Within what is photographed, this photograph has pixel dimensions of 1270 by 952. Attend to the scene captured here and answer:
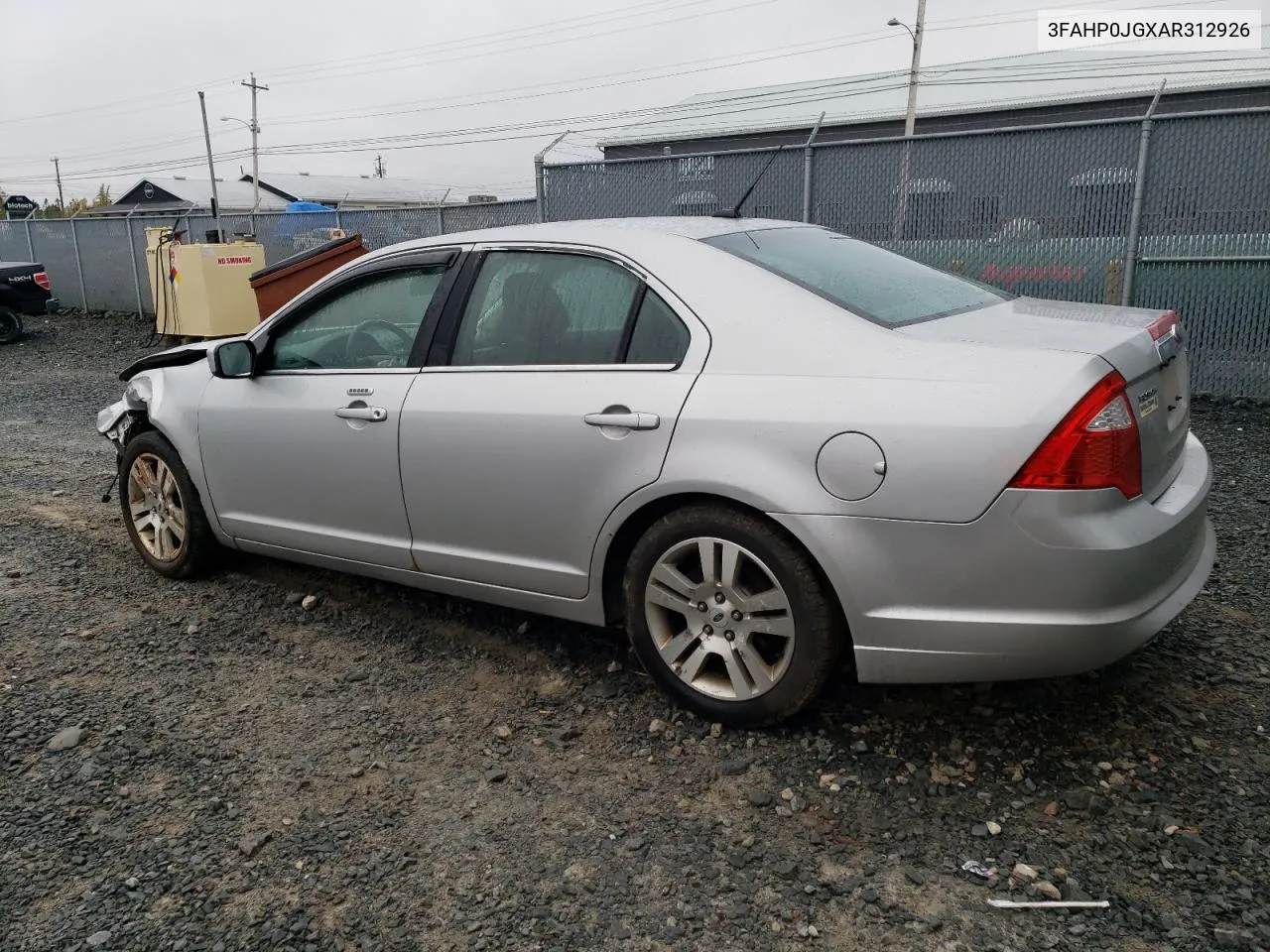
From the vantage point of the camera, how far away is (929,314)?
3.12 meters

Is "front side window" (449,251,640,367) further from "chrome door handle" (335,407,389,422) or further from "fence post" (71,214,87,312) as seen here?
"fence post" (71,214,87,312)

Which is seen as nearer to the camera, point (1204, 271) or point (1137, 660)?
point (1137, 660)

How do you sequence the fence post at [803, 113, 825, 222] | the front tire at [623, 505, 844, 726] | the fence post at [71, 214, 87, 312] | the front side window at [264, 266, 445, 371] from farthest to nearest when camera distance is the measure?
the fence post at [71, 214, 87, 312] < the fence post at [803, 113, 825, 222] < the front side window at [264, 266, 445, 371] < the front tire at [623, 505, 844, 726]

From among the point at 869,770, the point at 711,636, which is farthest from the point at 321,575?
the point at 869,770

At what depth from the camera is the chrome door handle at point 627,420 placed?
3014 mm

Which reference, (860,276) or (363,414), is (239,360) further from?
(860,276)

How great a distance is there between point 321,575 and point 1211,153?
23.2ft

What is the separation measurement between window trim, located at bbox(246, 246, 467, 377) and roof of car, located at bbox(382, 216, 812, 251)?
7 centimetres

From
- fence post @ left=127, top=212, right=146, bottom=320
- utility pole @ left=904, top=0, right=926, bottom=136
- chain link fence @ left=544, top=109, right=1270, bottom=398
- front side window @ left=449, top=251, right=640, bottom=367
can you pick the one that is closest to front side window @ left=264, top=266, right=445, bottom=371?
front side window @ left=449, top=251, right=640, bottom=367

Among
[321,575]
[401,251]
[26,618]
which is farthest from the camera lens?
[321,575]

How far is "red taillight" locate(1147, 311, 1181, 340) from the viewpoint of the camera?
290cm

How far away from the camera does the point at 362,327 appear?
3.98m

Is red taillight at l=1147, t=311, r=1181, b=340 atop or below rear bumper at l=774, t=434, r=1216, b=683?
atop

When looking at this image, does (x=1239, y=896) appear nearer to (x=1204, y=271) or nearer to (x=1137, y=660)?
(x=1137, y=660)
